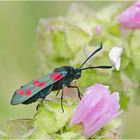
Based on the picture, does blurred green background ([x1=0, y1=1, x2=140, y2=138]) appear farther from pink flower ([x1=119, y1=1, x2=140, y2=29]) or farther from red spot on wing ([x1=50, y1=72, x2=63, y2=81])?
red spot on wing ([x1=50, y1=72, x2=63, y2=81])

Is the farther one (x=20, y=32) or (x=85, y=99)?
(x=20, y=32)

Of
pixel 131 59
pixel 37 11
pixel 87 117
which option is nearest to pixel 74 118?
pixel 87 117

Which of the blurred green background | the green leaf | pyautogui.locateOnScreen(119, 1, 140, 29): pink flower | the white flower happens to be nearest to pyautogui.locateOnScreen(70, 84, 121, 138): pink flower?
the green leaf

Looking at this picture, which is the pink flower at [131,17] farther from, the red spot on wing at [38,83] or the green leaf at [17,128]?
the green leaf at [17,128]

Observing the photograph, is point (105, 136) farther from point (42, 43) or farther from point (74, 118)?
point (42, 43)

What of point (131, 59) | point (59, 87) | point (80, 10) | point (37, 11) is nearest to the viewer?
point (59, 87)

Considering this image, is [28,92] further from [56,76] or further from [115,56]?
[115,56]

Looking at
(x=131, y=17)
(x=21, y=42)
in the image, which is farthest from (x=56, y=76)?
(x=21, y=42)
